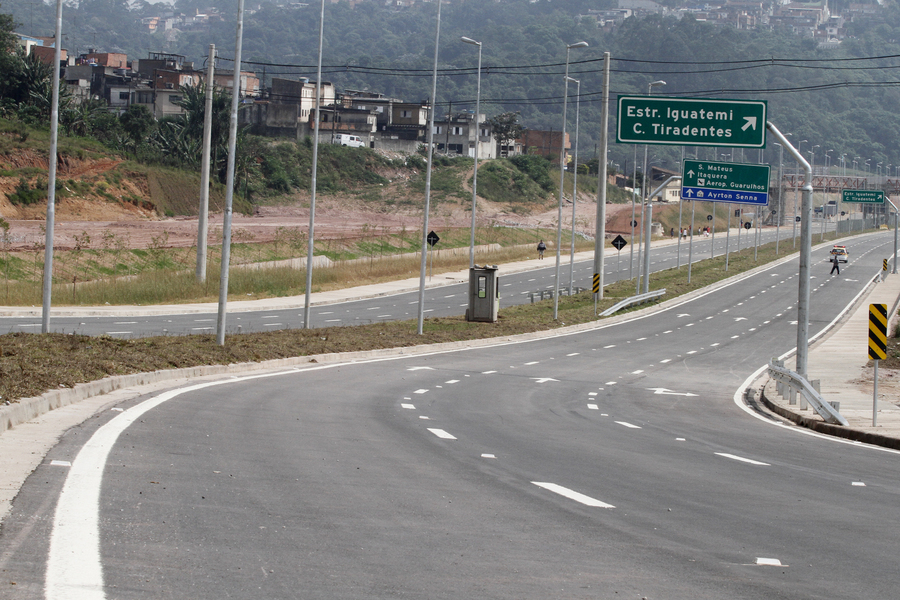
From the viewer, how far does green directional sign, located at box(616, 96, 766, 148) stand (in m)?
24.5

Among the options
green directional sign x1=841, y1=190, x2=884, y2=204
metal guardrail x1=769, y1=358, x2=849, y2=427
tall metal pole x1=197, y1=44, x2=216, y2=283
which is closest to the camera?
metal guardrail x1=769, y1=358, x2=849, y2=427

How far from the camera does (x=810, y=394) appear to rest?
61.4ft

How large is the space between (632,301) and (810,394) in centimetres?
3310

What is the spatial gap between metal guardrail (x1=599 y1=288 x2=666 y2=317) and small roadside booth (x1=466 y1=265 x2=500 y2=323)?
9037 mm

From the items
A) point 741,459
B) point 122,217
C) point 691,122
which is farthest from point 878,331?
point 122,217

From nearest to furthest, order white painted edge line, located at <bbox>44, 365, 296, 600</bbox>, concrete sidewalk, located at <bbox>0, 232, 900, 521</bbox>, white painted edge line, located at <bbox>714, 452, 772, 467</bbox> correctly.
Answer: white painted edge line, located at <bbox>44, 365, 296, 600</bbox>, concrete sidewalk, located at <bbox>0, 232, 900, 521</bbox>, white painted edge line, located at <bbox>714, 452, 772, 467</bbox>

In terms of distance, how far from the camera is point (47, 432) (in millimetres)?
11320

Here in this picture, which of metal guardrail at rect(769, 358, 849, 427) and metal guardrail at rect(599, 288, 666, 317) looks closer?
metal guardrail at rect(769, 358, 849, 427)

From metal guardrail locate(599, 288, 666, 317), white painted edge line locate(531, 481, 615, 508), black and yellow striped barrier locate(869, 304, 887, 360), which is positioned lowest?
white painted edge line locate(531, 481, 615, 508)

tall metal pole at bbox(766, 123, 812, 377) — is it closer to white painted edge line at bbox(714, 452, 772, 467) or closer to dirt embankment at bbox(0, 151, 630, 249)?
white painted edge line at bbox(714, 452, 772, 467)

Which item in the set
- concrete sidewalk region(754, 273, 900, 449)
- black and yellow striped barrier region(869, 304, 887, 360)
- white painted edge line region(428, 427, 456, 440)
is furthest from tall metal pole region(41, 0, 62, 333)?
black and yellow striped barrier region(869, 304, 887, 360)

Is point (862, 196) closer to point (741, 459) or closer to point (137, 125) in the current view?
point (137, 125)

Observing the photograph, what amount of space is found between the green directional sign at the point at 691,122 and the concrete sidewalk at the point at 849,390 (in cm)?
644

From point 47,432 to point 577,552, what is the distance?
6.87 m
